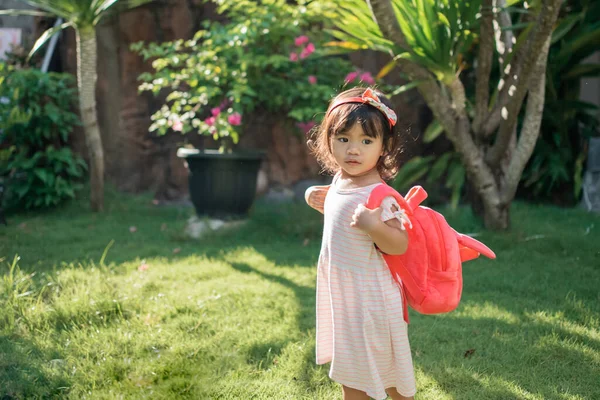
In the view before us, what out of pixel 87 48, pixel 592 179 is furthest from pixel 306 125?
pixel 592 179

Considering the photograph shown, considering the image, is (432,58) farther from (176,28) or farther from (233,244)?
(176,28)

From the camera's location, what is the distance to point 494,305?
3260 millimetres

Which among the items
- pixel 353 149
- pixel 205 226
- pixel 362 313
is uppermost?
pixel 353 149

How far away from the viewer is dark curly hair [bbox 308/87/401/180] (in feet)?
6.08

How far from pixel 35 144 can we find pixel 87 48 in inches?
53.1

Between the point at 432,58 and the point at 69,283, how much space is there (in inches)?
96.2

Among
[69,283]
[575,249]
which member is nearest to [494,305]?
[575,249]

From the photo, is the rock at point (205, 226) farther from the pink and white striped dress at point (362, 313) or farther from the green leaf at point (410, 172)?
the pink and white striped dress at point (362, 313)

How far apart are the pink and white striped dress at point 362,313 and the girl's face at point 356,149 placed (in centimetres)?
7

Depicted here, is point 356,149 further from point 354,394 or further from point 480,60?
point 480,60

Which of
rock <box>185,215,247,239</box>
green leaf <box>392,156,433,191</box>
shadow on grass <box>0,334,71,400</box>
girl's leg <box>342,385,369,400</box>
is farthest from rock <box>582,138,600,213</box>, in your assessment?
shadow on grass <box>0,334,71,400</box>

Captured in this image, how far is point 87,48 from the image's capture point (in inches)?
229

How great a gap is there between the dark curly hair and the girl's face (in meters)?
0.01

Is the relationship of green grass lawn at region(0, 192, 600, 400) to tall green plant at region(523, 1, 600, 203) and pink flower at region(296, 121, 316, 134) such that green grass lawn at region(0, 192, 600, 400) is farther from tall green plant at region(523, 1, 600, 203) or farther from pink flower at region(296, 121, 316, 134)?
tall green plant at region(523, 1, 600, 203)
